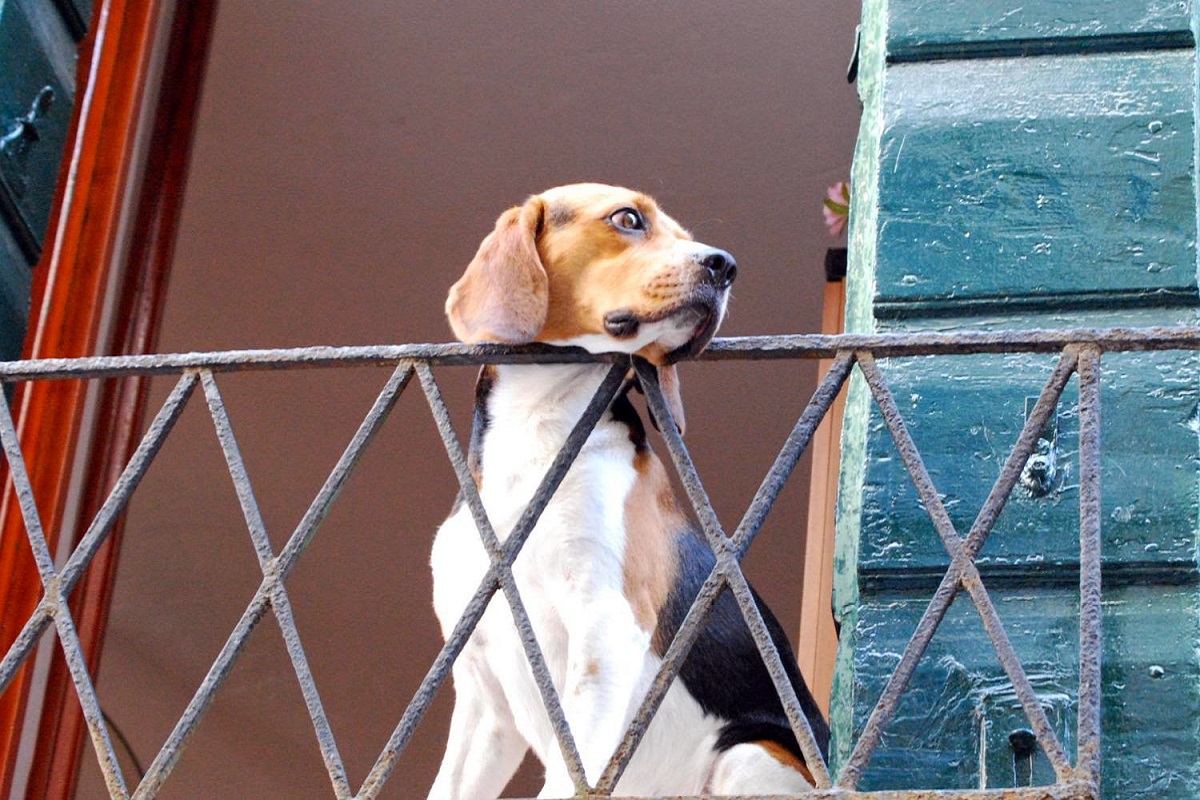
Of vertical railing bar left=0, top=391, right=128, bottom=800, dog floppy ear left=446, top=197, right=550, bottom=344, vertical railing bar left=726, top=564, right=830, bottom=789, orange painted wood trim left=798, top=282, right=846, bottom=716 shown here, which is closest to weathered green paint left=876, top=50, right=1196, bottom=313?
dog floppy ear left=446, top=197, right=550, bottom=344

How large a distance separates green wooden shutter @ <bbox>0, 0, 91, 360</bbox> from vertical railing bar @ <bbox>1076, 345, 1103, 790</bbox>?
1.47 m

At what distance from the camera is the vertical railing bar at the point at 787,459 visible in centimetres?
178

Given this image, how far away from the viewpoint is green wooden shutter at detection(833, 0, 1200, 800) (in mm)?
2006

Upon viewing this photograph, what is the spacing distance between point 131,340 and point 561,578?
73.6 inches

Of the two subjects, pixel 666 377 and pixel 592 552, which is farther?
pixel 666 377

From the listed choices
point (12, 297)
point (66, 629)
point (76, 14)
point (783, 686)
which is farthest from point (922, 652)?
point (76, 14)

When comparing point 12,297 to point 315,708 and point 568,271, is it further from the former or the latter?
point 315,708

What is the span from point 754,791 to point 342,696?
2.99 metres

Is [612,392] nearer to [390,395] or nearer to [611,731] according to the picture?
[390,395]

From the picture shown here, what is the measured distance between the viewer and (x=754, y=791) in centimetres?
225

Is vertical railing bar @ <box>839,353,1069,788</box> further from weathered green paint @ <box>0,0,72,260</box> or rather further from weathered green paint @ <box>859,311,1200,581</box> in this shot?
weathered green paint @ <box>0,0,72,260</box>

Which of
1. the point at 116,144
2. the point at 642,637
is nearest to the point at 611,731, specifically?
the point at 642,637

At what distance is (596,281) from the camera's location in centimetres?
229

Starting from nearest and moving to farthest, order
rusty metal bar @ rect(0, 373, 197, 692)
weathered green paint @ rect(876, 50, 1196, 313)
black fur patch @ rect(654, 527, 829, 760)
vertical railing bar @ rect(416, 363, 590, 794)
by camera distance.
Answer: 1. vertical railing bar @ rect(416, 363, 590, 794)
2. rusty metal bar @ rect(0, 373, 197, 692)
3. weathered green paint @ rect(876, 50, 1196, 313)
4. black fur patch @ rect(654, 527, 829, 760)
